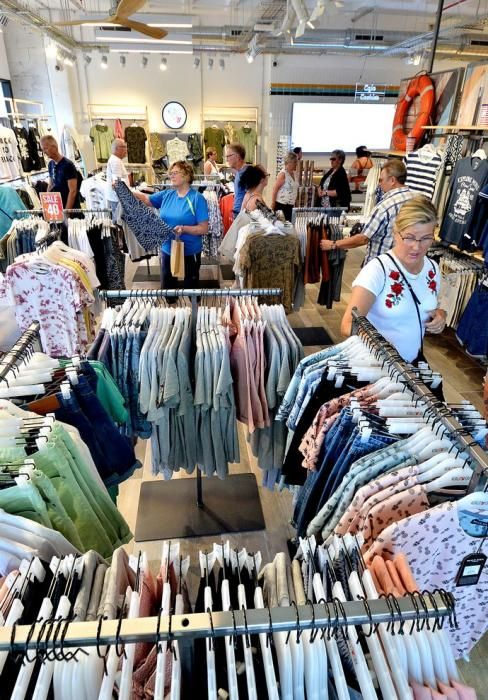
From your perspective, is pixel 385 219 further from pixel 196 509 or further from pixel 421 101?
pixel 421 101

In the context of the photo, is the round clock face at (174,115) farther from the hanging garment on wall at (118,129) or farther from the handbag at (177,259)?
the handbag at (177,259)

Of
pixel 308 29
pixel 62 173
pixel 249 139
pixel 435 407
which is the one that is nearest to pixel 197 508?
pixel 435 407

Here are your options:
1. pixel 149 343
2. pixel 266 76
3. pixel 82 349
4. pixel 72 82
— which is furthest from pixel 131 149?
pixel 149 343

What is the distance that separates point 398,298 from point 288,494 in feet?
5.25

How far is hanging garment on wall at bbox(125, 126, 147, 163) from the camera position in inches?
455

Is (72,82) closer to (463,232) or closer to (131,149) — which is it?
(131,149)

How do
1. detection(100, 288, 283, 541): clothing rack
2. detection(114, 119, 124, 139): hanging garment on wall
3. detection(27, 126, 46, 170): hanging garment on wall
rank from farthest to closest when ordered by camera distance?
detection(114, 119, 124, 139): hanging garment on wall → detection(27, 126, 46, 170): hanging garment on wall → detection(100, 288, 283, 541): clothing rack

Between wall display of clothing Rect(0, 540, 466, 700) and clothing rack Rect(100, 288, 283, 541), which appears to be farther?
clothing rack Rect(100, 288, 283, 541)

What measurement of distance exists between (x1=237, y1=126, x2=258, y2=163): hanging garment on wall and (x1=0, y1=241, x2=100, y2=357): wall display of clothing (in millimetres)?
9735

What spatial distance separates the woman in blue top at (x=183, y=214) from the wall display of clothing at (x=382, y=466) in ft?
9.02

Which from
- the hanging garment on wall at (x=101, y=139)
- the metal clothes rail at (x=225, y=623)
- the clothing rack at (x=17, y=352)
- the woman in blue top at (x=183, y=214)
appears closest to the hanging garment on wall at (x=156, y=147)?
the hanging garment on wall at (x=101, y=139)

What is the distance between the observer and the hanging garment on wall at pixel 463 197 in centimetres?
451

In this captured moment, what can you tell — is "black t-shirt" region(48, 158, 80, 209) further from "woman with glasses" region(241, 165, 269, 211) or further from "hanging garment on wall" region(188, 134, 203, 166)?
"hanging garment on wall" region(188, 134, 203, 166)

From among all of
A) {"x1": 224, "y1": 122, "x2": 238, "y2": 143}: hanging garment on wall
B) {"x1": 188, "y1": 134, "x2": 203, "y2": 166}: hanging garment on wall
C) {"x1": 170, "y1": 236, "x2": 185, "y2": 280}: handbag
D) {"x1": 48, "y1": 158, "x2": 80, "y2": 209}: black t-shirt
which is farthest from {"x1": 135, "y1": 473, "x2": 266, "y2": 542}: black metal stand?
{"x1": 224, "y1": 122, "x2": 238, "y2": 143}: hanging garment on wall
